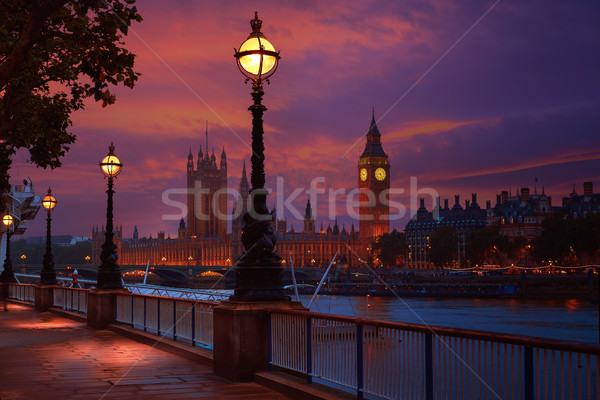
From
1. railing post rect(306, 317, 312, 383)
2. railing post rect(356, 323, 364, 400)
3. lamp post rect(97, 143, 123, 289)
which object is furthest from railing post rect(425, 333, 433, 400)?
lamp post rect(97, 143, 123, 289)

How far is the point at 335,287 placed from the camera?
12644 cm

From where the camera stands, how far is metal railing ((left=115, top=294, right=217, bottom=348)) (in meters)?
12.7

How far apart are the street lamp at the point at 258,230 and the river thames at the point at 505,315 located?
41036 millimetres

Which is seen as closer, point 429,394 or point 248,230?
point 429,394

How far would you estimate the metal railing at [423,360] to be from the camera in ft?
18.4

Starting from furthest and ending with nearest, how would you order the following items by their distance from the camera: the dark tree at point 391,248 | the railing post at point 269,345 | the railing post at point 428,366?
the dark tree at point 391,248, the railing post at point 269,345, the railing post at point 428,366

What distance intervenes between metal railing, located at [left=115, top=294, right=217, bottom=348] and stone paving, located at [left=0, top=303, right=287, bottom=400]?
1.75 feet

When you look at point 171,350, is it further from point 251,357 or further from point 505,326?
point 505,326

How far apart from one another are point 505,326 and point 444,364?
54019mm

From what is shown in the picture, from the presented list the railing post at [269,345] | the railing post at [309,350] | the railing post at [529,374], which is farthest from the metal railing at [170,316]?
the railing post at [529,374]

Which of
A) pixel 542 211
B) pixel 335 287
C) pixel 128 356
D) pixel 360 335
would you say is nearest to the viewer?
pixel 360 335

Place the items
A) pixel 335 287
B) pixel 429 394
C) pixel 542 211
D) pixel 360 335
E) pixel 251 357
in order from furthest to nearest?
pixel 542 211 < pixel 335 287 < pixel 251 357 < pixel 360 335 < pixel 429 394

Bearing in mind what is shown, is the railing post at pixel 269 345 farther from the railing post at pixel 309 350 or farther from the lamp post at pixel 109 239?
the lamp post at pixel 109 239

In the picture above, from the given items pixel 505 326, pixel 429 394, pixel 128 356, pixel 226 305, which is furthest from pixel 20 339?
pixel 505 326
